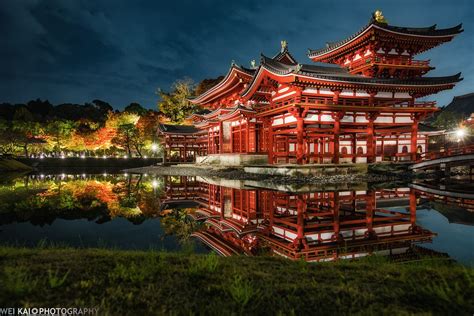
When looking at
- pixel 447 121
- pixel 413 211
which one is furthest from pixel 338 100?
pixel 447 121

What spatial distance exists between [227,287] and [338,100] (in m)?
22.5

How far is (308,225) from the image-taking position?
31.9 feet

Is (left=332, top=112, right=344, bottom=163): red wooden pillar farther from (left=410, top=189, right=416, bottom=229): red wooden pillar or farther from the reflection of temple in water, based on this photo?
(left=410, top=189, right=416, bottom=229): red wooden pillar

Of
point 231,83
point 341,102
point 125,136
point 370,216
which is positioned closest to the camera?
point 370,216

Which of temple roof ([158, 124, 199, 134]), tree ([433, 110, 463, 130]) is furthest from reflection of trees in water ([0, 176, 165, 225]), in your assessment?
tree ([433, 110, 463, 130])

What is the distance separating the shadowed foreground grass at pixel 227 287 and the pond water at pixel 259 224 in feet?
Answer: 6.06

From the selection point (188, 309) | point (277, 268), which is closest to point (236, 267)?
point (277, 268)

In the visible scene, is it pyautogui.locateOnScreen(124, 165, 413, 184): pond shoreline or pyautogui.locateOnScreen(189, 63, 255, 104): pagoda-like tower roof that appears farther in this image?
pyautogui.locateOnScreen(189, 63, 255, 104): pagoda-like tower roof

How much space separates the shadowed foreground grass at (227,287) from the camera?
329cm

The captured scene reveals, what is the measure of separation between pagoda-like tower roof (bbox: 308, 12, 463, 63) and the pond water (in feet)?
57.0

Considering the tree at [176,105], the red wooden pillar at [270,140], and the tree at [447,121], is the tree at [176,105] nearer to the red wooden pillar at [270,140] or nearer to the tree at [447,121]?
the red wooden pillar at [270,140]

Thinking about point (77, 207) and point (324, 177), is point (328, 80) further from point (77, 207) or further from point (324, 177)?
point (77, 207)

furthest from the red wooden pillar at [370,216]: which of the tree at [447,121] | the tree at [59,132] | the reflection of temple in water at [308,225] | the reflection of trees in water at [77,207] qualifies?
the tree at [59,132]

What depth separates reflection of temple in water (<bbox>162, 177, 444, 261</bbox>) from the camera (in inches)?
286
